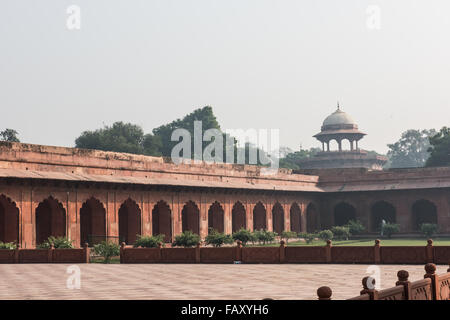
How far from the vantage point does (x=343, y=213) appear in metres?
49.2

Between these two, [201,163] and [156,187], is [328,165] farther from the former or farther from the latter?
[156,187]

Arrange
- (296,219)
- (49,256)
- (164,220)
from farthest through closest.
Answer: (296,219), (164,220), (49,256)

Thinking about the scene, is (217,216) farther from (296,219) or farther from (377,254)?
(377,254)

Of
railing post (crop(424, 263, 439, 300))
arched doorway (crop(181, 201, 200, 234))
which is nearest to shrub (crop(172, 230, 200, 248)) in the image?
arched doorway (crop(181, 201, 200, 234))

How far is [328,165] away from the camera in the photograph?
63.1 m

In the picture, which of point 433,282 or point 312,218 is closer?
point 433,282

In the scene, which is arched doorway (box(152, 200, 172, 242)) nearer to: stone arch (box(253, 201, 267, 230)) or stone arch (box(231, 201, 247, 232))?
stone arch (box(231, 201, 247, 232))

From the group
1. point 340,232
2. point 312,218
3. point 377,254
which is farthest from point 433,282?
point 312,218

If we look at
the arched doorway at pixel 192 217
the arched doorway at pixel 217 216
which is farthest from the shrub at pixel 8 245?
the arched doorway at pixel 217 216

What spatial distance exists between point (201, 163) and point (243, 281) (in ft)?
71.9

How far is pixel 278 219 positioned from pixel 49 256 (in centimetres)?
2252

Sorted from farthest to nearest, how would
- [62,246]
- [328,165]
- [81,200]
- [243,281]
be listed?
[328,165]
[81,200]
[62,246]
[243,281]

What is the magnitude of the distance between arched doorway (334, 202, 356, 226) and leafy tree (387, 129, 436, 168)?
69.7 metres
